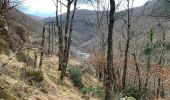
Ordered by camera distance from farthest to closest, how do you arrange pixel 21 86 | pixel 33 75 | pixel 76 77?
pixel 76 77 < pixel 33 75 < pixel 21 86

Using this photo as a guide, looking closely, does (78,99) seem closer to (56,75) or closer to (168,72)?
(56,75)

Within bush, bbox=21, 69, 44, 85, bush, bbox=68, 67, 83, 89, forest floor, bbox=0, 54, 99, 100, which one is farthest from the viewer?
bush, bbox=68, 67, 83, 89

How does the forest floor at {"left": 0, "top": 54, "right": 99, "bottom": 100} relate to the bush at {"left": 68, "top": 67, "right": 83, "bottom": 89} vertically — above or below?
above

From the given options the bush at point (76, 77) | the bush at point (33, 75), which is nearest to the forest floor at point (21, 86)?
the bush at point (33, 75)

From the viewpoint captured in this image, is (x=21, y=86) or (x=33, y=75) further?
(x=33, y=75)

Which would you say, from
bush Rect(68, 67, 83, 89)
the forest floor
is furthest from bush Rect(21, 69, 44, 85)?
bush Rect(68, 67, 83, 89)

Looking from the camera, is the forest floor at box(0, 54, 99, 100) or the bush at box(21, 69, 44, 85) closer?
the forest floor at box(0, 54, 99, 100)

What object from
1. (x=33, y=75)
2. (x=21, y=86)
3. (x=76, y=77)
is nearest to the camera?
(x=21, y=86)

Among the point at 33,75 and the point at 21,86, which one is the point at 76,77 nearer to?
the point at 33,75

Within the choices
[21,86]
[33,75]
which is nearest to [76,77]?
[33,75]

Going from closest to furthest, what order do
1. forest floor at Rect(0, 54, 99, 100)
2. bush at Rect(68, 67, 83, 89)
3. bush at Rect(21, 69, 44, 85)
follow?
forest floor at Rect(0, 54, 99, 100) → bush at Rect(21, 69, 44, 85) → bush at Rect(68, 67, 83, 89)

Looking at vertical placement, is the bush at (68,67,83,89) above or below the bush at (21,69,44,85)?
below

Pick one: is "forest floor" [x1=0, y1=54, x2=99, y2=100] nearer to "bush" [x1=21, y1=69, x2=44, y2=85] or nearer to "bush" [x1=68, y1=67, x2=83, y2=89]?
"bush" [x1=21, y1=69, x2=44, y2=85]

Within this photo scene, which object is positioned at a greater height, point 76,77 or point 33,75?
point 33,75
